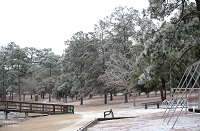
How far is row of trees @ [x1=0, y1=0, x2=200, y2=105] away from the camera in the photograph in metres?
13.8

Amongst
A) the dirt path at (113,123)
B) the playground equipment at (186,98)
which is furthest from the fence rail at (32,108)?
the playground equipment at (186,98)

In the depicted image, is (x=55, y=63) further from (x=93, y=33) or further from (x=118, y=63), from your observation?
(x=118, y=63)

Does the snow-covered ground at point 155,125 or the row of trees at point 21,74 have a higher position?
the row of trees at point 21,74

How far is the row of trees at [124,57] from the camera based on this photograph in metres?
13.8

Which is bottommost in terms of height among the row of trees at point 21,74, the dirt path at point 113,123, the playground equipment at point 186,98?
the dirt path at point 113,123

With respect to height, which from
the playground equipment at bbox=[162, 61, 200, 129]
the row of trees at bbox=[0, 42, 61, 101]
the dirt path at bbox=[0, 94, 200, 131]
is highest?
the row of trees at bbox=[0, 42, 61, 101]

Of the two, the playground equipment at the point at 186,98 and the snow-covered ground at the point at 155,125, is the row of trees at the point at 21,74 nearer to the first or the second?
the playground equipment at the point at 186,98

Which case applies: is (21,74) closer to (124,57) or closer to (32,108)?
(124,57)

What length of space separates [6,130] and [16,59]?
43.8m

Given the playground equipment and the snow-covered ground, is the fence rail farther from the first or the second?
the snow-covered ground

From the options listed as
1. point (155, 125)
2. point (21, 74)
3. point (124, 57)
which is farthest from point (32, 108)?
point (21, 74)

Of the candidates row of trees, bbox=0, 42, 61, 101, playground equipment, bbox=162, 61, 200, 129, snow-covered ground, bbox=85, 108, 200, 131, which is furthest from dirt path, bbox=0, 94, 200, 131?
row of trees, bbox=0, 42, 61, 101

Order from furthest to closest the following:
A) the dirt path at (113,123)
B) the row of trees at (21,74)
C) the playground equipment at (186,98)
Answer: the row of trees at (21,74)
the dirt path at (113,123)
the playground equipment at (186,98)

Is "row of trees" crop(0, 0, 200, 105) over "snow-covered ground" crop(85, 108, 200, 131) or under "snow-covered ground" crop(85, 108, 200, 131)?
over
